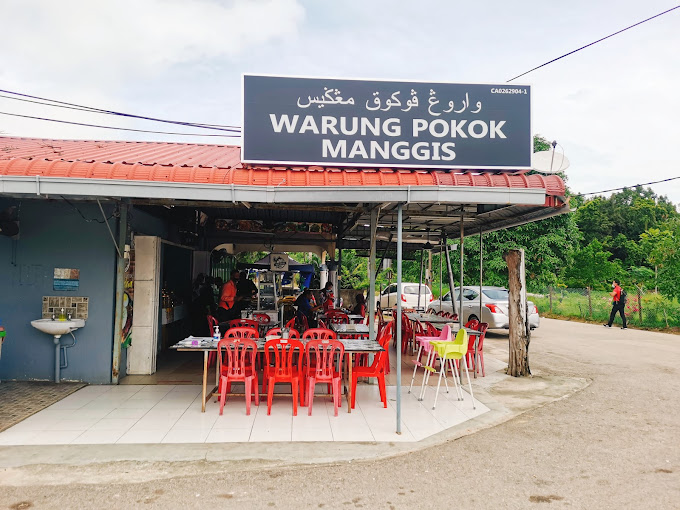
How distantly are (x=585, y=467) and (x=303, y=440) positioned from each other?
2808mm

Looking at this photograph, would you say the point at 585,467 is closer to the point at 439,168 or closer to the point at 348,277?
the point at 439,168

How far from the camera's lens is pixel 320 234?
44.9 feet

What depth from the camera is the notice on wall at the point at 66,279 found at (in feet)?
24.5

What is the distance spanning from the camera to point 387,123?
22.6 ft

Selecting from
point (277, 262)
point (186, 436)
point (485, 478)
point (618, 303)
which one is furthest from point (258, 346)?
point (618, 303)

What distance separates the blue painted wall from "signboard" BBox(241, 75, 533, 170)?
3096mm

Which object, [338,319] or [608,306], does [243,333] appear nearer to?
[338,319]

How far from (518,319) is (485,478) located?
4863mm

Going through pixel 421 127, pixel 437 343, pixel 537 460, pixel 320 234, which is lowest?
pixel 537 460

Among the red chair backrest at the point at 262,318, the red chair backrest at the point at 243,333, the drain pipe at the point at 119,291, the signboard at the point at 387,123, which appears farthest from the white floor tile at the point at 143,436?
the red chair backrest at the point at 262,318

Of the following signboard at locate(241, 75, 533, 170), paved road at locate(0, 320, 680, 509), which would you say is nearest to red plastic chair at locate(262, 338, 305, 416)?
paved road at locate(0, 320, 680, 509)

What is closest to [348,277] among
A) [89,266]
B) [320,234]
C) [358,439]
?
[320,234]

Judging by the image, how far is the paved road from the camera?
3.90 metres

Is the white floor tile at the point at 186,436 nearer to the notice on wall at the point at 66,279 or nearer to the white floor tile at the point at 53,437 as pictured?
the white floor tile at the point at 53,437
